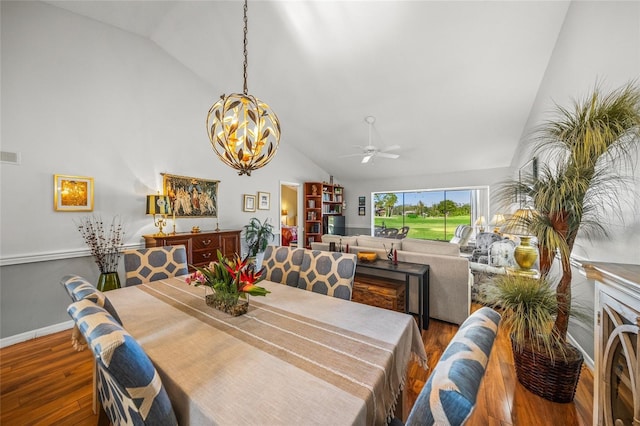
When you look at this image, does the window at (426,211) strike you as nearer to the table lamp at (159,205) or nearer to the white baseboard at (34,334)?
the table lamp at (159,205)

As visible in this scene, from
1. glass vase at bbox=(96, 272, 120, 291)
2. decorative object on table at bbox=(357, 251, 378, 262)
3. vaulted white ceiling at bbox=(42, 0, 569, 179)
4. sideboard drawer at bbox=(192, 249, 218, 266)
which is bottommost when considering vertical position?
glass vase at bbox=(96, 272, 120, 291)

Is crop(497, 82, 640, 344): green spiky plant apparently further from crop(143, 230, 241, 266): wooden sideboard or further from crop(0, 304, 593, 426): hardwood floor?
crop(143, 230, 241, 266): wooden sideboard

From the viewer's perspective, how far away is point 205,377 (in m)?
0.84

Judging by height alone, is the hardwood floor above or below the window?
A: below

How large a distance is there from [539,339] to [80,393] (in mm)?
3402

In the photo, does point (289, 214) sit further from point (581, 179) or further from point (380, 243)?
point (581, 179)

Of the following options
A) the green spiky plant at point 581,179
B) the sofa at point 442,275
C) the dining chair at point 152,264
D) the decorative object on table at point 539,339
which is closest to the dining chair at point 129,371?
the dining chair at point 152,264

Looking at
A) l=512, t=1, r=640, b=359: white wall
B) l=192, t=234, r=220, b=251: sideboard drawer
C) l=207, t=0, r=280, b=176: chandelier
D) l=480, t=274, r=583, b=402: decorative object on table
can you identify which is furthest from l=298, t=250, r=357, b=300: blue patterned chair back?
l=192, t=234, r=220, b=251: sideboard drawer

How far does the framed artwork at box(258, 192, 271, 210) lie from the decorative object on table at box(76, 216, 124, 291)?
7.56ft

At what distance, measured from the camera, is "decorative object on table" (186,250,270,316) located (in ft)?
4.33

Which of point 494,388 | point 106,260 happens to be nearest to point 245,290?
point 494,388

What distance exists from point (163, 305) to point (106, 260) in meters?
2.25

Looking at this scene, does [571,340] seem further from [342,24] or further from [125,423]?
[342,24]

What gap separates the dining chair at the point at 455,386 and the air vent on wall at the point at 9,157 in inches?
154
